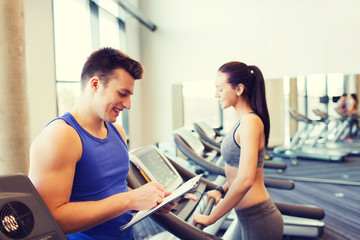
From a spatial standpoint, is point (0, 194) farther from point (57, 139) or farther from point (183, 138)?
point (183, 138)

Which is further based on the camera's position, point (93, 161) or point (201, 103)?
point (201, 103)


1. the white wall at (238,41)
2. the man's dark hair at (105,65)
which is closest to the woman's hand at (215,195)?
the man's dark hair at (105,65)

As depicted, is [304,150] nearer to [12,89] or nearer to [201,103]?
[201,103]

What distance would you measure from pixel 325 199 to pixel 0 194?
3.92m

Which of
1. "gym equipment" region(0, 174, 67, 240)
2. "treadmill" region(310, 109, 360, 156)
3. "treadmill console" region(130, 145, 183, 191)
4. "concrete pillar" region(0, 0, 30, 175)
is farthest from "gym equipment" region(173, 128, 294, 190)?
"treadmill" region(310, 109, 360, 156)

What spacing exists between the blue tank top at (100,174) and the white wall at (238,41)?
4.14 metres

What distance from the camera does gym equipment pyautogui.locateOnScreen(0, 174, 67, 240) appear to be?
72 centimetres

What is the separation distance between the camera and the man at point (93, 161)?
896 mm

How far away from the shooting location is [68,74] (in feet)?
12.7

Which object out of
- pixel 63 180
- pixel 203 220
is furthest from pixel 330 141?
pixel 63 180

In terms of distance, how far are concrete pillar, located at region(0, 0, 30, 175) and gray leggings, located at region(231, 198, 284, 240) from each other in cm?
132

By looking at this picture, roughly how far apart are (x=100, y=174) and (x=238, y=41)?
448 cm

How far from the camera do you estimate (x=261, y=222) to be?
55.4 inches

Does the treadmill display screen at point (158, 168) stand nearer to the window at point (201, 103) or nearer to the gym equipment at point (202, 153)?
the gym equipment at point (202, 153)
